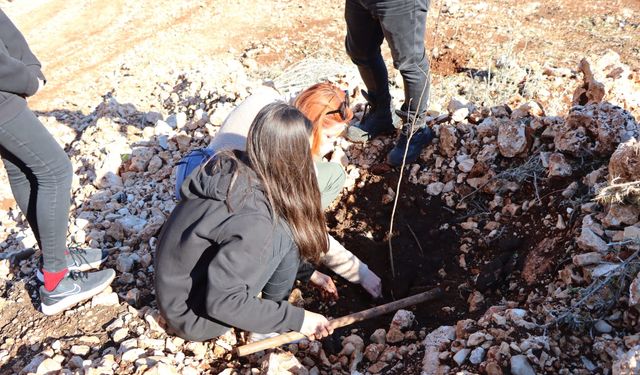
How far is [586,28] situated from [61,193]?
6.80 m

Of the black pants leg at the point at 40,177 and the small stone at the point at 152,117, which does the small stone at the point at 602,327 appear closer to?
the black pants leg at the point at 40,177

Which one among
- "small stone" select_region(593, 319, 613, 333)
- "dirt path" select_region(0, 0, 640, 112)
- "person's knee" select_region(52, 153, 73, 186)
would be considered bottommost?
"dirt path" select_region(0, 0, 640, 112)

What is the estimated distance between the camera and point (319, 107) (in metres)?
2.49

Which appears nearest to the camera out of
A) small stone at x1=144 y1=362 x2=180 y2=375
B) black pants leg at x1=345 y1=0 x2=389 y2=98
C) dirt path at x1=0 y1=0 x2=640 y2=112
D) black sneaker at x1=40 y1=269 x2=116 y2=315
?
small stone at x1=144 y1=362 x2=180 y2=375

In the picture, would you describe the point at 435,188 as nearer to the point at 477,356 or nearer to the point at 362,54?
the point at 362,54

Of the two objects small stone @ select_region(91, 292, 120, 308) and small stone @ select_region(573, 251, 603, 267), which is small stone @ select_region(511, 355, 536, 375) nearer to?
small stone @ select_region(573, 251, 603, 267)

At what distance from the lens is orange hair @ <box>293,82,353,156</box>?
247 cm

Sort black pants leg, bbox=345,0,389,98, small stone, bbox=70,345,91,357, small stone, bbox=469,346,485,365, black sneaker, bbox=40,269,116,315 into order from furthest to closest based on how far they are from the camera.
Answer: black pants leg, bbox=345,0,389,98
black sneaker, bbox=40,269,116,315
small stone, bbox=70,345,91,357
small stone, bbox=469,346,485,365

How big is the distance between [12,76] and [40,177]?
17.6 inches

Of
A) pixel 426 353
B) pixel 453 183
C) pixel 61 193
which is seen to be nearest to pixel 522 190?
pixel 453 183

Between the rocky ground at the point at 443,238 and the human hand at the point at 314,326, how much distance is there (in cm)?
7

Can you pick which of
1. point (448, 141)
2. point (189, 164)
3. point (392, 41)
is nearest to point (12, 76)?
point (189, 164)

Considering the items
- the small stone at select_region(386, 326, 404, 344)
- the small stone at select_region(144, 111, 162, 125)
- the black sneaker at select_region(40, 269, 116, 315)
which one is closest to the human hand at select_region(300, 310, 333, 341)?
the small stone at select_region(386, 326, 404, 344)

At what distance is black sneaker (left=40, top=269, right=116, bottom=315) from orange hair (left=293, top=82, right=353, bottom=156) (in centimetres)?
125
